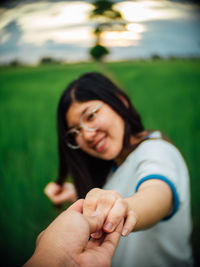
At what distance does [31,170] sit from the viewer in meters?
1.65

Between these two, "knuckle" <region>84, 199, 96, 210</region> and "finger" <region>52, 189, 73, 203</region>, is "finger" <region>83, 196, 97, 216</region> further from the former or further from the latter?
"finger" <region>52, 189, 73, 203</region>

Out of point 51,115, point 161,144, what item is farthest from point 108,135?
point 51,115

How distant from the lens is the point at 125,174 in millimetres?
761

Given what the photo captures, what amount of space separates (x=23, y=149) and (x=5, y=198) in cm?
65

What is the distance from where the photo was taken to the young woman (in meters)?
0.48

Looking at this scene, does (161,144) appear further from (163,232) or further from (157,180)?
(163,232)

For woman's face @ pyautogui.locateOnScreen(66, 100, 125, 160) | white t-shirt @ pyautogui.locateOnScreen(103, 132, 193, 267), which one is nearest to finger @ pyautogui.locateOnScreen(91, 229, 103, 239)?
white t-shirt @ pyautogui.locateOnScreen(103, 132, 193, 267)

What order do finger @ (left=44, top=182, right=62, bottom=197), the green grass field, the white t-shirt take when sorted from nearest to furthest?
the white t-shirt < finger @ (left=44, top=182, right=62, bottom=197) < the green grass field

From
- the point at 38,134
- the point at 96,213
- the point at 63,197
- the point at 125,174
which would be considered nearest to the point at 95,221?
the point at 96,213

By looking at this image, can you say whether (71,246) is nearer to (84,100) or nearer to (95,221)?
(95,221)

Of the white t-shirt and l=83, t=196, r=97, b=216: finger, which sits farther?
the white t-shirt

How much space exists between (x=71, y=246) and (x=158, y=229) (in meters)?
0.50

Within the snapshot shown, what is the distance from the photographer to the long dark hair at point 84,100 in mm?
897

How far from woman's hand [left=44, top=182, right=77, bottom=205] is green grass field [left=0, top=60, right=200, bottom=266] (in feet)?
0.94
